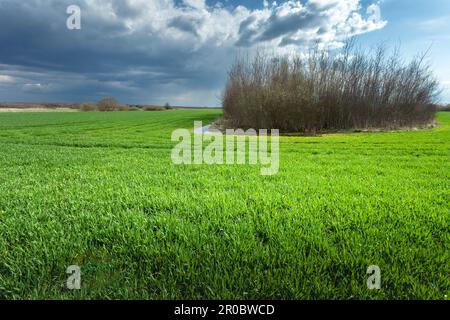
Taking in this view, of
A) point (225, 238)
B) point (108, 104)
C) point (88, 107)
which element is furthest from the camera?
point (108, 104)

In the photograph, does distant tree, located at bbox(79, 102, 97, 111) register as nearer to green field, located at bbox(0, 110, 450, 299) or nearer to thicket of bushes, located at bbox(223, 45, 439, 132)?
thicket of bushes, located at bbox(223, 45, 439, 132)

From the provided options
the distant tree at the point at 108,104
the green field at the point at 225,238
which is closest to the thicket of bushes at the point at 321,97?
the green field at the point at 225,238

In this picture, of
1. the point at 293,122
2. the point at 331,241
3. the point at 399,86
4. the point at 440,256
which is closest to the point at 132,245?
the point at 331,241

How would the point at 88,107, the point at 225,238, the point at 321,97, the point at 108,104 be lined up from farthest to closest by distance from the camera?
the point at 108,104 → the point at 88,107 → the point at 321,97 → the point at 225,238

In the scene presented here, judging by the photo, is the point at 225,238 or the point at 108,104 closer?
the point at 225,238

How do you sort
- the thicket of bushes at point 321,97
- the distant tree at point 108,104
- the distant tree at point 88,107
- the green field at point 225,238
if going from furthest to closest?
the distant tree at point 108,104 → the distant tree at point 88,107 → the thicket of bushes at point 321,97 → the green field at point 225,238

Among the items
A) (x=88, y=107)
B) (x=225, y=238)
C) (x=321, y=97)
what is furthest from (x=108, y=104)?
(x=225, y=238)

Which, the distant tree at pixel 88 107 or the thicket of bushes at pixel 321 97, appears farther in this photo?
the distant tree at pixel 88 107

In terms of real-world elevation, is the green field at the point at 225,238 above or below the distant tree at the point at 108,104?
below

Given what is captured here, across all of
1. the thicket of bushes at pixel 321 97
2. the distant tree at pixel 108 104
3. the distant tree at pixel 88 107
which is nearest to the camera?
the thicket of bushes at pixel 321 97

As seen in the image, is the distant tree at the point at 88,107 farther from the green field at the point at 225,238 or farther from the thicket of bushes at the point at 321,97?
the green field at the point at 225,238

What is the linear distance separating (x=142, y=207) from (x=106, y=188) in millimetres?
1329

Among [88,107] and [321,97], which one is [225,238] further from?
[88,107]

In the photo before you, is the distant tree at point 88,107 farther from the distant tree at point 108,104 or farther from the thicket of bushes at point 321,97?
the thicket of bushes at point 321,97
